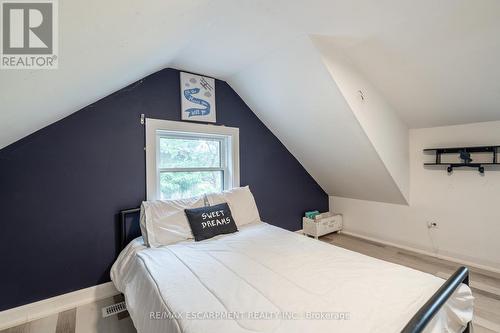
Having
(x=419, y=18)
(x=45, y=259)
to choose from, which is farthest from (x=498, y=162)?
(x=45, y=259)

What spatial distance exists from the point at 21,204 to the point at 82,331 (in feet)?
3.80

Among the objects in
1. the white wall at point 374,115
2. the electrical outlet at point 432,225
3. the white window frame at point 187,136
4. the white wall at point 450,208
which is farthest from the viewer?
the electrical outlet at point 432,225

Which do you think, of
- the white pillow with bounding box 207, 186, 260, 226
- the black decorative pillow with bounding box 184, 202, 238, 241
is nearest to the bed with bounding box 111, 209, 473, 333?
the black decorative pillow with bounding box 184, 202, 238, 241

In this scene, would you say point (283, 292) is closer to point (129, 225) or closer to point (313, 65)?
point (129, 225)

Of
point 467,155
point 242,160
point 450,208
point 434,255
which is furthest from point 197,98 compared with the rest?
point 434,255

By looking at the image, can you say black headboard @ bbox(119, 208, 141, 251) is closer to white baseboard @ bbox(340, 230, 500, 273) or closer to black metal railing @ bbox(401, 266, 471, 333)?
black metal railing @ bbox(401, 266, 471, 333)

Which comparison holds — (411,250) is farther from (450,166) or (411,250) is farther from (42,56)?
(42,56)

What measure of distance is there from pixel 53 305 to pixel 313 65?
10.8 ft

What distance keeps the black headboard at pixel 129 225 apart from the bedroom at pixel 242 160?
0.02m

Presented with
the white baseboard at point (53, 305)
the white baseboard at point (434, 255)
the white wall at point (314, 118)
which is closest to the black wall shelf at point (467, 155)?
the white wall at point (314, 118)

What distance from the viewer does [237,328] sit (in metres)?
1.06

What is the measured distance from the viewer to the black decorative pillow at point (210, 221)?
2328 mm

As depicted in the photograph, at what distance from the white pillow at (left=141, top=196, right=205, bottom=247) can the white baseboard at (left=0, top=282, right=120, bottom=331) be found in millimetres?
706

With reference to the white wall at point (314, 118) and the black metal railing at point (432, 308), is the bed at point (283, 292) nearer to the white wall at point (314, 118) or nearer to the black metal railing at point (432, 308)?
the black metal railing at point (432, 308)
